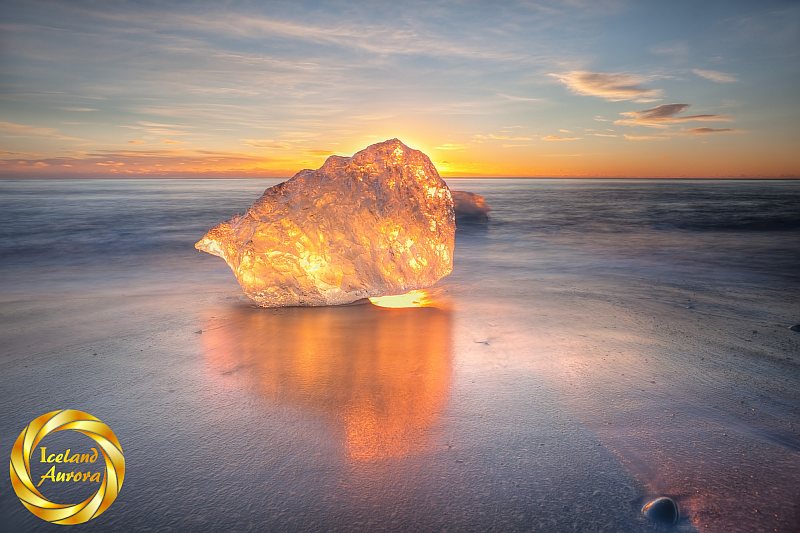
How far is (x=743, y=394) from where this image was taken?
3.28 meters

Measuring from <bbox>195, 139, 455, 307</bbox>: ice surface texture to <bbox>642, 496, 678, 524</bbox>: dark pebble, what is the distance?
393 cm

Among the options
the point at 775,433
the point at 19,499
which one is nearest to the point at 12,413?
the point at 19,499

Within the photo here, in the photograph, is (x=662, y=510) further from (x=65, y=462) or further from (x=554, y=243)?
(x=554, y=243)

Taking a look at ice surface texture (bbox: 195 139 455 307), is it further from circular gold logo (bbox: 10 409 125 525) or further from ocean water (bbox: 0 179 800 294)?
ocean water (bbox: 0 179 800 294)

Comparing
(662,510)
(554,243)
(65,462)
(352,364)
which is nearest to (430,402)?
(352,364)

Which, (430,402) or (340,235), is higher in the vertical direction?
(340,235)

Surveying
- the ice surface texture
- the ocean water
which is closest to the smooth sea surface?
the ice surface texture

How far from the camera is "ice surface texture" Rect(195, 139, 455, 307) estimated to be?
5.58m

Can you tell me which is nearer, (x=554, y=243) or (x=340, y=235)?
(x=340, y=235)

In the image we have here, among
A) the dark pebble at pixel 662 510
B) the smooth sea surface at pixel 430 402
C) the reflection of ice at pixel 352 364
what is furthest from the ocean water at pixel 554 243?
the dark pebble at pixel 662 510

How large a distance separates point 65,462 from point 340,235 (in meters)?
3.61

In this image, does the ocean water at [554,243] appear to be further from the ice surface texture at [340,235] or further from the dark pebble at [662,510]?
the dark pebble at [662,510]

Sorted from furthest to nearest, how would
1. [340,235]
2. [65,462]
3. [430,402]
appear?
[340,235] < [430,402] < [65,462]

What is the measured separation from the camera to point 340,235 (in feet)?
18.6
